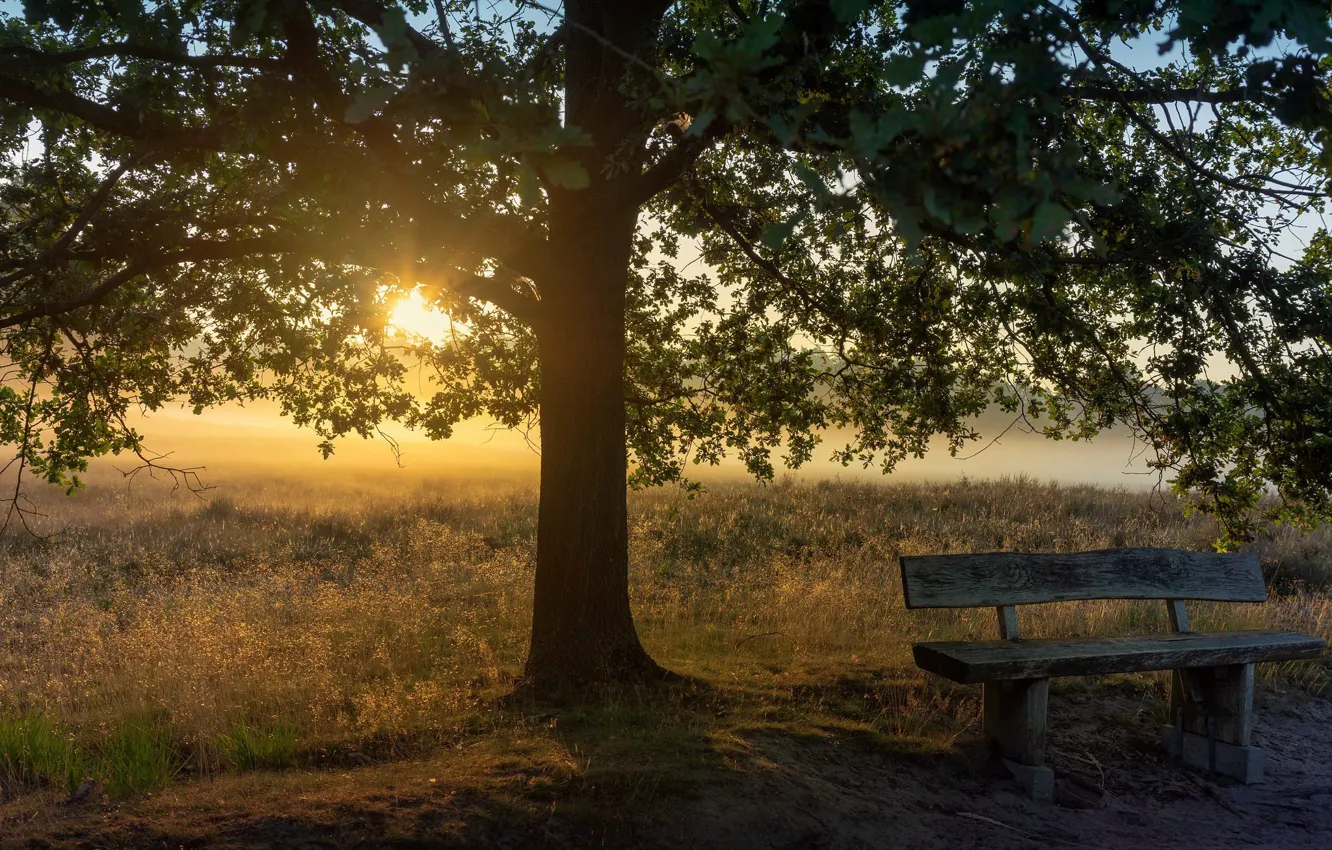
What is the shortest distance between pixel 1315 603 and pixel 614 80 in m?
10.1

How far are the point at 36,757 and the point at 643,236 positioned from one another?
6.40m

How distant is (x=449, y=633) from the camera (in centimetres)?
847

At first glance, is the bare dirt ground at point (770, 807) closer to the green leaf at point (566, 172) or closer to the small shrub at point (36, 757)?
the small shrub at point (36, 757)

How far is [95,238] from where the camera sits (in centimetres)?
670

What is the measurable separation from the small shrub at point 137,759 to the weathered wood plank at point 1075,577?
432 cm

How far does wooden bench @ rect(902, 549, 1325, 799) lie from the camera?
17.4ft

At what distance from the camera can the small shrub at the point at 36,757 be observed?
498 cm

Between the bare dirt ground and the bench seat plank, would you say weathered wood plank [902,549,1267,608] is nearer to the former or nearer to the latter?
the bench seat plank

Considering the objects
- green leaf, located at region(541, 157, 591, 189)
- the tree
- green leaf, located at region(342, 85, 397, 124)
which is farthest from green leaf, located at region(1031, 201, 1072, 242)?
green leaf, located at region(342, 85, 397, 124)

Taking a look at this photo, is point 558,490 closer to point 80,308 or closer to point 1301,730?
point 80,308

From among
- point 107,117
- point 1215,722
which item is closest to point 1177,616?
point 1215,722

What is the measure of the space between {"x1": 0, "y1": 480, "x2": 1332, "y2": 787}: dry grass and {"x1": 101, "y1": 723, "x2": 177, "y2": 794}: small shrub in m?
0.05

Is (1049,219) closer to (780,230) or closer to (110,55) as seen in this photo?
(780,230)

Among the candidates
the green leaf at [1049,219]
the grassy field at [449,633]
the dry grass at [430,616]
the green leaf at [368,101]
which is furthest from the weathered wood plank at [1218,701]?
the green leaf at [368,101]
